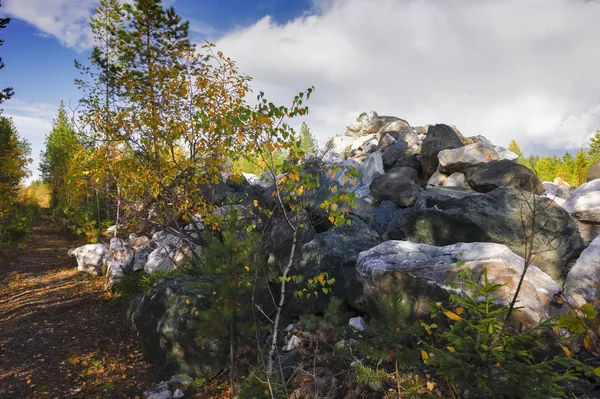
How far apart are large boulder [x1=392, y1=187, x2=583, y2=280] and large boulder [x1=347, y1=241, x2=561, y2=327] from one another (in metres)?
1.07

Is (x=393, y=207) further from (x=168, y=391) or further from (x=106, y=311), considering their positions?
(x=106, y=311)

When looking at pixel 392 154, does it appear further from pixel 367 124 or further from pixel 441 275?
pixel 367 124

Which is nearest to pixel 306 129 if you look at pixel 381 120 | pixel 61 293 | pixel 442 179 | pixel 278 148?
pixel 381 120

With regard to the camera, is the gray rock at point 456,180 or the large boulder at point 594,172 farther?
the large boulder at point 594,172

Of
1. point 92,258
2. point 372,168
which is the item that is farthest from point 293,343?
point 372,168

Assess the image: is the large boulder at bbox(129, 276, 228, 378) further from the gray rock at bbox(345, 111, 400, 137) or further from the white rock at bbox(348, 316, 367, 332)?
the gray rock at bbox(345, 111, 400, 137)

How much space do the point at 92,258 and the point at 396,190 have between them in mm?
12160

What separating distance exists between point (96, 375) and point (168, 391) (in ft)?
7.25

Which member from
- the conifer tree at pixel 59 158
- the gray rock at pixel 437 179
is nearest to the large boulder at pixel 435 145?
the gray rock at pixel 437 179

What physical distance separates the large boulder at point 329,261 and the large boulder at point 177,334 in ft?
5.38

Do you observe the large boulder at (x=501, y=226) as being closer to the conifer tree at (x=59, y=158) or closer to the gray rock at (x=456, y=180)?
the gray rock at (x=456, y=180)

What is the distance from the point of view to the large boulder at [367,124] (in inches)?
1491

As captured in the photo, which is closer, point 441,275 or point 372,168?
point 441,275

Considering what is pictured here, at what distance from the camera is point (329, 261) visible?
7141 mm
